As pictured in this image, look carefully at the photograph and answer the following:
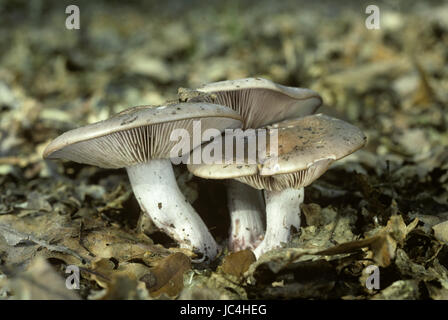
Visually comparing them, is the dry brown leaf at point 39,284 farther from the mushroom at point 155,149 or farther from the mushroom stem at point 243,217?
the mushroom stem at point 243,217

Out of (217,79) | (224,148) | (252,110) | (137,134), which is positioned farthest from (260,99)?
(217,79)

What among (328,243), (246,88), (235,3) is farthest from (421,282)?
(235,3)

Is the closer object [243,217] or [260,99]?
[260,99]

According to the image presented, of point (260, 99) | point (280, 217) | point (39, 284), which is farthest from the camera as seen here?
point (260, 99)

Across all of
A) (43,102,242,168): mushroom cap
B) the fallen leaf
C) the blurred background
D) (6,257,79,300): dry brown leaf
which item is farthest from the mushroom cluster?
(6,257,79,300): dry brown leaf

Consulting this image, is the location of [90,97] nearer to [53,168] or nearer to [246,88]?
[53,168]

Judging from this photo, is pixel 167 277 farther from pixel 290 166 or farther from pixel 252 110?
pixel 252 110

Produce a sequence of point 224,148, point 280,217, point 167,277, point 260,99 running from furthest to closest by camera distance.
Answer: point 260,99 → point 280,217 → point 224,148 → point 167,277

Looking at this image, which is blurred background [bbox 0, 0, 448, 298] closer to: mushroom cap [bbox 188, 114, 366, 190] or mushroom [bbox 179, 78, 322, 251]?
mushroom [bbox 179, 78, 322, 251]
